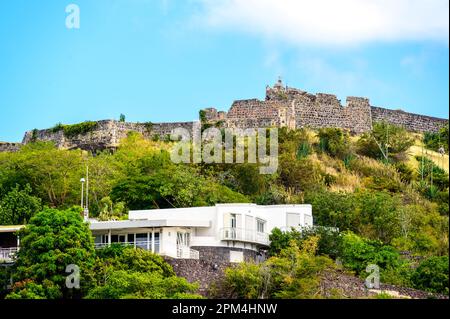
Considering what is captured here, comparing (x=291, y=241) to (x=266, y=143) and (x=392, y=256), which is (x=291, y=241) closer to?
(x=392, y=256)

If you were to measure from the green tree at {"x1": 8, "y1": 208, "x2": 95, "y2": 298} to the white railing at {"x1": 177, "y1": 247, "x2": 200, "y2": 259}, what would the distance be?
3709mm

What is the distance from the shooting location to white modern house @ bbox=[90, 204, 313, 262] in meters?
51.3

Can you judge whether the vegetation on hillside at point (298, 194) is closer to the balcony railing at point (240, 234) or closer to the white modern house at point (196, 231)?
the balcony railing at point (240, 234)

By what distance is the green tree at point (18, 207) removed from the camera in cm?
5759

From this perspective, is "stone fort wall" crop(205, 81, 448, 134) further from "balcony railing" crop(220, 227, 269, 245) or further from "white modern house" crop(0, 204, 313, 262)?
"balcony railing" crop(220, 227, 269, 245)

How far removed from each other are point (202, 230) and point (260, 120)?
22.8 meters

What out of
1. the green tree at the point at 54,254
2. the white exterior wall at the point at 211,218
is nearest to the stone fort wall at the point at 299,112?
the white exterior wall at the point at 211,218

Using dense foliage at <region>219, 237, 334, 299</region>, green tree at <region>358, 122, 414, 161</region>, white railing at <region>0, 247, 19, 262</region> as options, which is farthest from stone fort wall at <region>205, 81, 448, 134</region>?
dense foliage at <region>219, 237, 334, 299</region>

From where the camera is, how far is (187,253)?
169 feet

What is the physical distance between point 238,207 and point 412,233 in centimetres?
1027

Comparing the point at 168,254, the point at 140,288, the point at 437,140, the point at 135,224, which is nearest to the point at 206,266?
the point at 168,254

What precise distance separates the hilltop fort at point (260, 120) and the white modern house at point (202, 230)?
64.3ft

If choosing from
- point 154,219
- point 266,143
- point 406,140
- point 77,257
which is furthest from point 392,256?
point 406,140

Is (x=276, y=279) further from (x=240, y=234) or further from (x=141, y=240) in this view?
(x=141, y=240)
